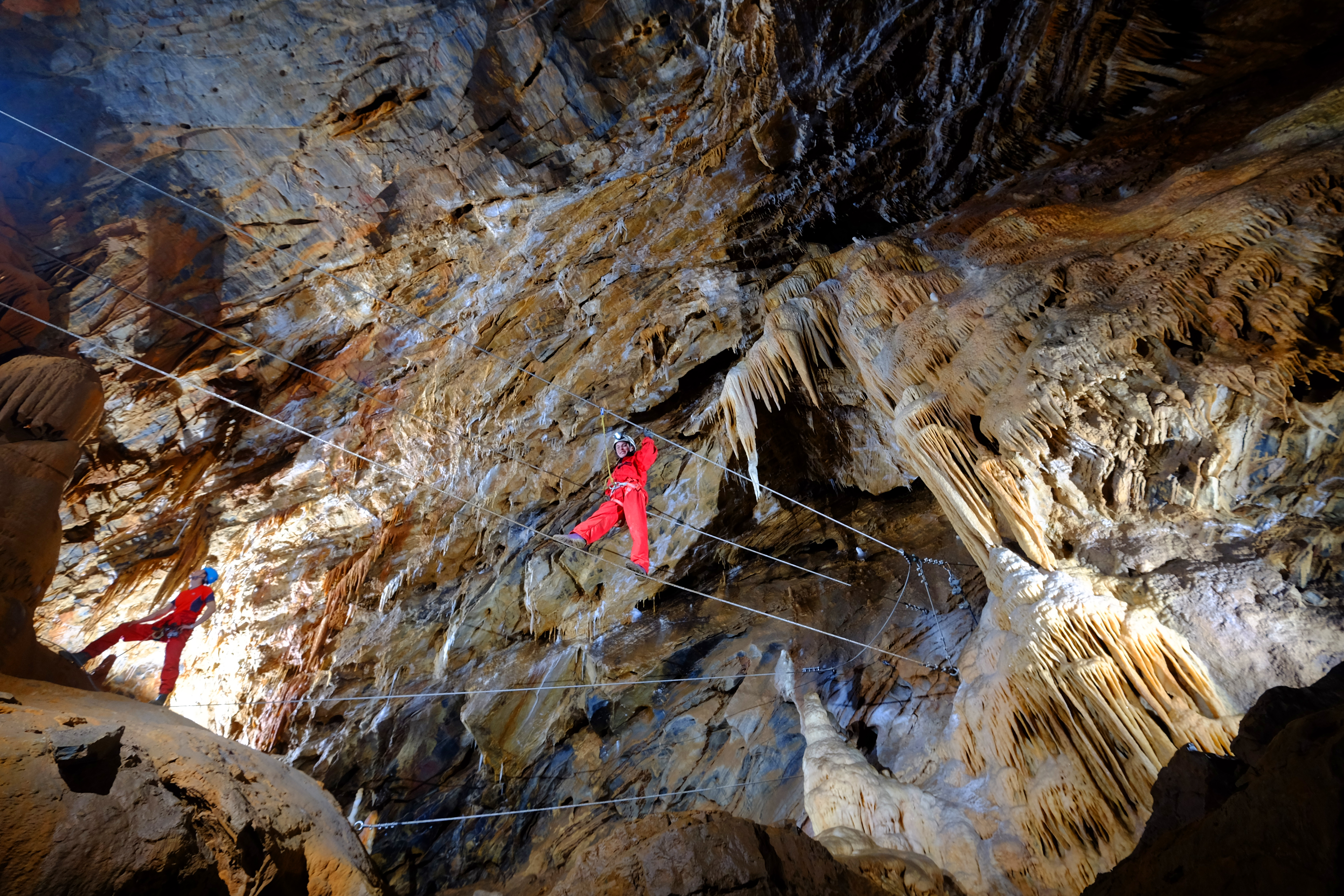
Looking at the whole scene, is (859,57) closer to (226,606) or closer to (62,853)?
(62,853)

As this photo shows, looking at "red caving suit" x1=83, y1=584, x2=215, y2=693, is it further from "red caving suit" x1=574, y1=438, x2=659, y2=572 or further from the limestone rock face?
"red caving suit" x1=574, y1=438, x2=659, y2=572

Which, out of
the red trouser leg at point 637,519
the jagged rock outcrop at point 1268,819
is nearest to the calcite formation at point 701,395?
the jagged rock outcrop at point 1268,819

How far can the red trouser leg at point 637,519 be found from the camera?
586 centimetres

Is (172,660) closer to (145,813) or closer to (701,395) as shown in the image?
(145,813)

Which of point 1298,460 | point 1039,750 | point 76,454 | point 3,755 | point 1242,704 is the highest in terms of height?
point 76,454

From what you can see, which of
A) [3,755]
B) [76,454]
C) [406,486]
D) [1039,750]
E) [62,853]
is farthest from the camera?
[406,486]

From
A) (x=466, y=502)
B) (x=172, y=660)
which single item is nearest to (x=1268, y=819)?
(x=466, y=502)

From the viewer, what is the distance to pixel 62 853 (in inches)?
72.5

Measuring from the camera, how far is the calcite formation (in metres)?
3.26

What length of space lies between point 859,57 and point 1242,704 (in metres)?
4.85

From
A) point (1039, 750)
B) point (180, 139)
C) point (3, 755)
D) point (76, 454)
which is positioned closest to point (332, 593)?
point (76, 454)

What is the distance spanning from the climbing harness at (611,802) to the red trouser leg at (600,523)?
10.9 ft

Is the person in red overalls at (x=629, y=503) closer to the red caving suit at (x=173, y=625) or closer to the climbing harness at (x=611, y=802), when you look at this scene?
the climbing harness at (x=611, y=802)

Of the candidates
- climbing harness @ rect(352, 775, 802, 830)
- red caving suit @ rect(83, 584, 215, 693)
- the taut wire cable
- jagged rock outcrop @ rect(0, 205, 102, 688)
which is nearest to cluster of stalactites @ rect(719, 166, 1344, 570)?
the taut wire cable
